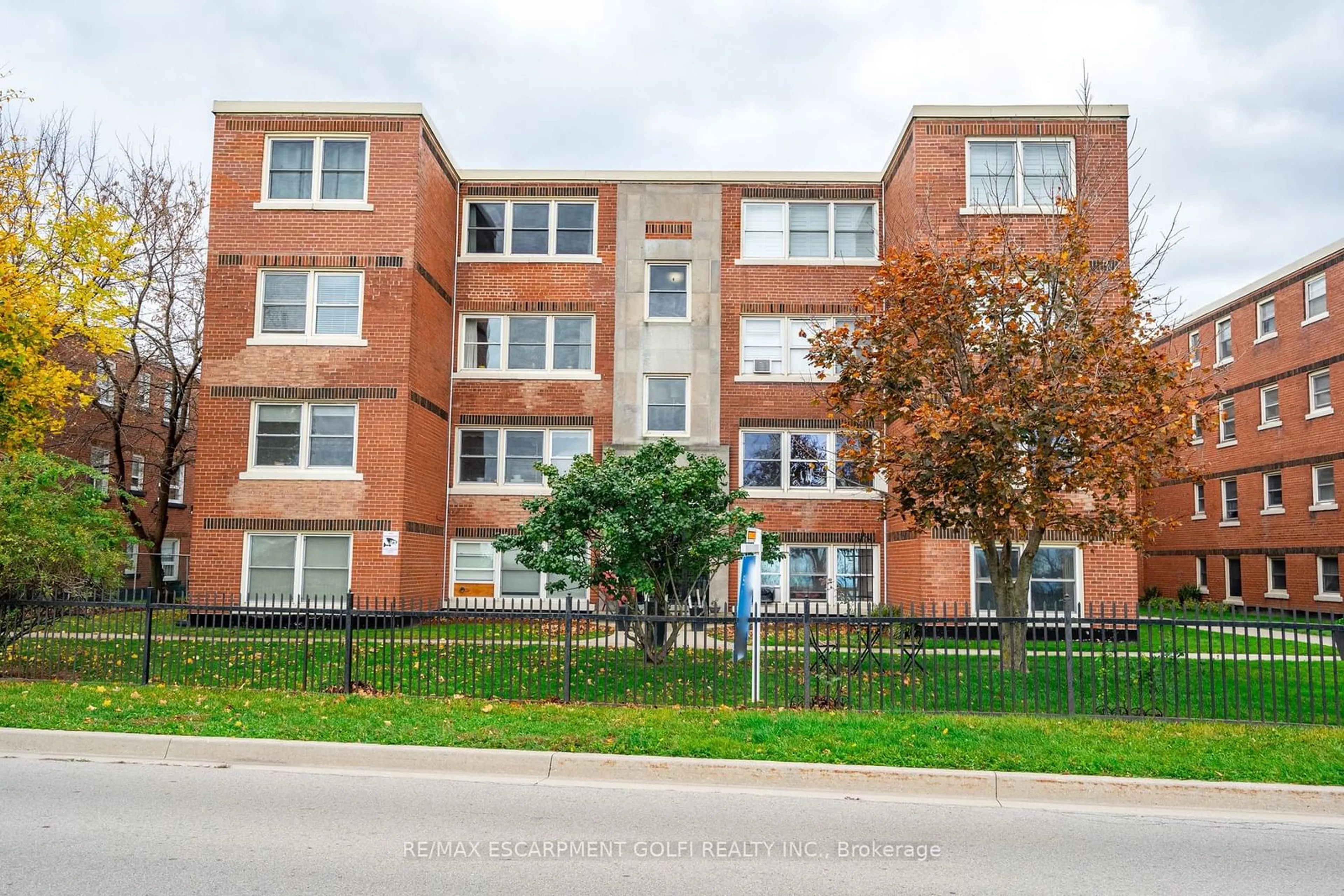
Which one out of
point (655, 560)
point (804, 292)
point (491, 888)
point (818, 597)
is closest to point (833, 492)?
point (818, 597)

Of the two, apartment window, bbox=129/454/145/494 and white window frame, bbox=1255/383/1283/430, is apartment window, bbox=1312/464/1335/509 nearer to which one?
white window frame, bbox=1255/383/1283/430

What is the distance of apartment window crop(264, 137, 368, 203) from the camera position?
20844 millimetres

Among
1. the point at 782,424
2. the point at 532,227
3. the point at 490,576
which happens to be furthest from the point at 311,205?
the point at 782,424

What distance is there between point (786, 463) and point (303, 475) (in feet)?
33.9

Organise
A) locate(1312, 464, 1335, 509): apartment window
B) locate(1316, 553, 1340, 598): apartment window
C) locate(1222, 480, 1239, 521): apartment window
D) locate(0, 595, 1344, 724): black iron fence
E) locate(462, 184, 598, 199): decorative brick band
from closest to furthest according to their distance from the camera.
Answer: locate(0, 595, 1344, 724): black iron fence → locate(462, 184, 598, 199): decorative brick band → locate(1316, 553, 1340, 598): apartment window → locate(1312, 464, 1335, 509): apartment window → locate(1222, 480, 1239, 521): apartment window

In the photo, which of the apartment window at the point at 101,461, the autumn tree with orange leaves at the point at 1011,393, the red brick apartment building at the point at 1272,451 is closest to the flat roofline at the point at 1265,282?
the red brick apartment building at the point at 1272,451

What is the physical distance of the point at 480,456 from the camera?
2348 cm

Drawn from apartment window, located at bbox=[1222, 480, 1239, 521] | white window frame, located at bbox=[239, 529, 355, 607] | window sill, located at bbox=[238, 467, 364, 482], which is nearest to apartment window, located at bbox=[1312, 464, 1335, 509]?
apartment window, located at bbox=[1222, 480, 1239, 521]

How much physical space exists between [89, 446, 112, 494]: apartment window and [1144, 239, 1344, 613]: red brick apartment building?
99.9 feet

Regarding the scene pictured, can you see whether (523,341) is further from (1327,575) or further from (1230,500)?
(1230,500)

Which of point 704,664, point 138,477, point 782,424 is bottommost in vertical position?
point 704,664

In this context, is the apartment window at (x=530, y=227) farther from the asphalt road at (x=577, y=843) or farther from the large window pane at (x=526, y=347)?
the asphalt road at (x=577, y=843)

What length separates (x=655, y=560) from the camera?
13.5 metres

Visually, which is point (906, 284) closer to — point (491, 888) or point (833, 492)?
point (491, 888)
